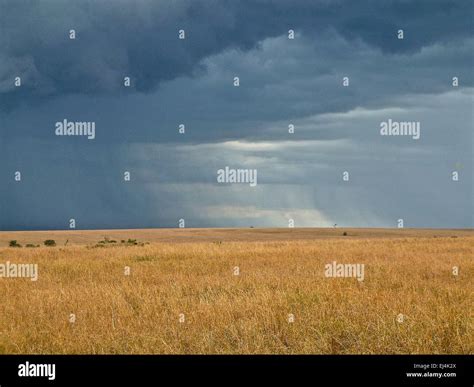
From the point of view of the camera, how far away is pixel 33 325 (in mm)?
11000

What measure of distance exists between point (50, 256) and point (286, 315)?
2077 centimetres

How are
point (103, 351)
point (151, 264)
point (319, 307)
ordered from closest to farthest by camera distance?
point (103, 351)
point (319, 307)
point (151, 264)

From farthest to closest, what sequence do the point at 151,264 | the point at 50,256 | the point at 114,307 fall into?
1. the point at 50,256
2. the point at 151,264
3. the point at 114,307

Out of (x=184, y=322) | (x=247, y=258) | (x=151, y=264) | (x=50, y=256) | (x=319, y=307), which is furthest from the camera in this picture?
(x=50, y=256)

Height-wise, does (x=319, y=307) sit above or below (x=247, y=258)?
below
